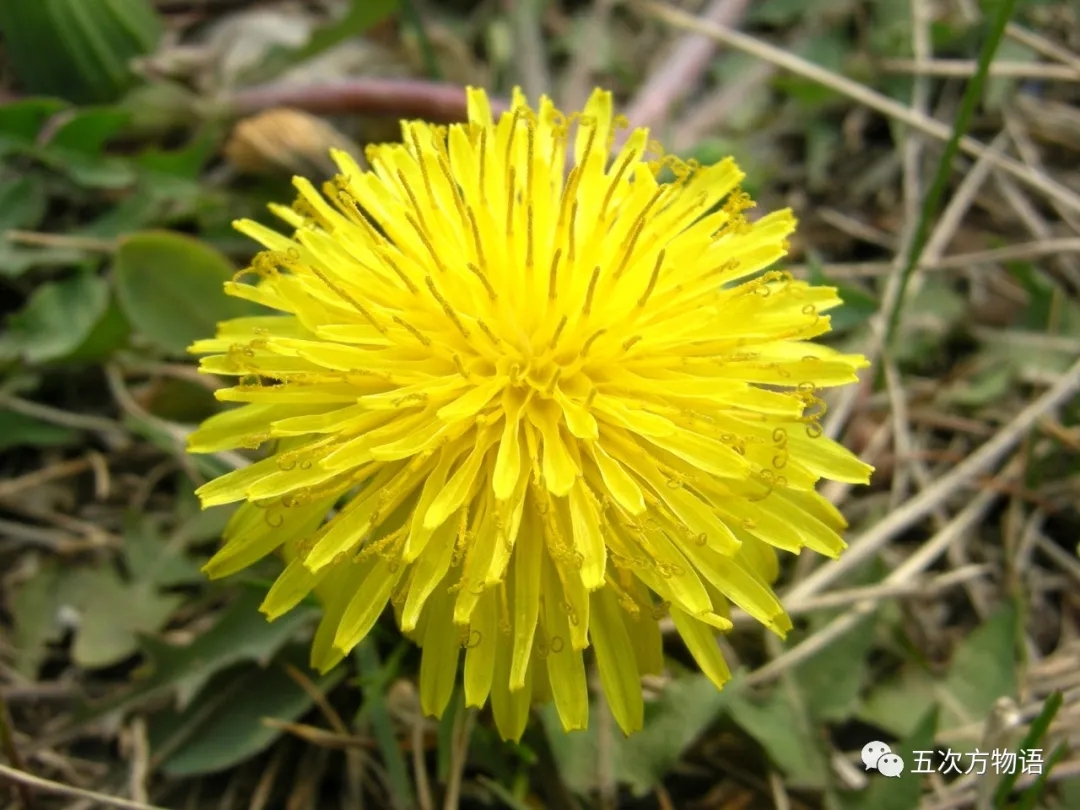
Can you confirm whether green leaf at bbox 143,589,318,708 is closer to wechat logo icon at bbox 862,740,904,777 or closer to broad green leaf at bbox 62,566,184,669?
broad green leaf at bbox 62,566,184,669

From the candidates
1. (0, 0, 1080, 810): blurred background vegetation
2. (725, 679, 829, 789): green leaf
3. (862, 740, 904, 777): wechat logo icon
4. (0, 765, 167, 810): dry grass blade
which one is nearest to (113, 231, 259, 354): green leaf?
(0, 0, 1080, 810): blurred background vegetation

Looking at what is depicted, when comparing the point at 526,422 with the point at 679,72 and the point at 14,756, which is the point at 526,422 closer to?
the point at 14,756

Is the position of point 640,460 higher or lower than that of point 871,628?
higher

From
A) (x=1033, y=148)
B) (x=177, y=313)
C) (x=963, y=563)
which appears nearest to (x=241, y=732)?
(x=177, y=313)

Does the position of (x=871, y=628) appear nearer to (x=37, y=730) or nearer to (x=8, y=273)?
(x=37, y=730)

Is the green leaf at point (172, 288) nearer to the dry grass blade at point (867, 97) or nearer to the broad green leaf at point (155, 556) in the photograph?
the broad green leaf at point (155, 556)

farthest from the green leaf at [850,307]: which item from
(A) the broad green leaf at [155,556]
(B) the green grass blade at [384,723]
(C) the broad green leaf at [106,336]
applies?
(C) the broad green leaf at [106,336]
